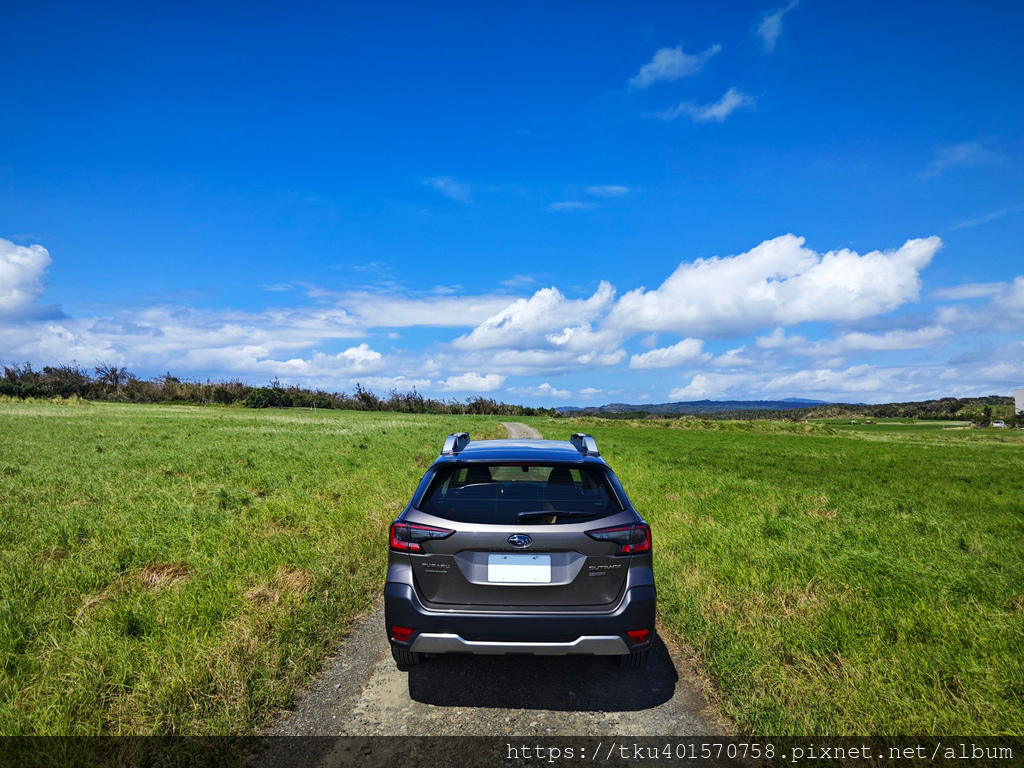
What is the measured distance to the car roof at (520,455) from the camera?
13.2ft

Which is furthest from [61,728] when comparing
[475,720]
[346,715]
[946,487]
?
[946,487]

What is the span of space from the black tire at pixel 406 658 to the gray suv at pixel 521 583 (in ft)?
0.52

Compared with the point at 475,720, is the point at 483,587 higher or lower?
higher

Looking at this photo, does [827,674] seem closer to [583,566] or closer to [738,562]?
[583,566]

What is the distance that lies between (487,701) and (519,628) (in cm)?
72

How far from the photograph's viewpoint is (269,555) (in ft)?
21.1

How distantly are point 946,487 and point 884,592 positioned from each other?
47.2 feet

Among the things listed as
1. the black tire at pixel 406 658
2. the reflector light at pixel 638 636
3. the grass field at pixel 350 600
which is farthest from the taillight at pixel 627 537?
the black tire at pixel 406 658

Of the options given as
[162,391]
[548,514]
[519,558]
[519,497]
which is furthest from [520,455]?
[162,391]

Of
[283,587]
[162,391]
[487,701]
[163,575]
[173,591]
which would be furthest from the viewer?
[162,391]

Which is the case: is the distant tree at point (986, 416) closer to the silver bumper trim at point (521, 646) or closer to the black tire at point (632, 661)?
the black tire at point (632, 661)

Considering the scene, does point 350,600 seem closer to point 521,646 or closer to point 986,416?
point 521,646

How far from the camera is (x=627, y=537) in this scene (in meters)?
3.60

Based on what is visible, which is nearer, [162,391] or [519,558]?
[519,558]
